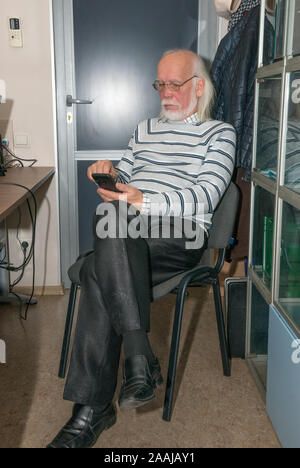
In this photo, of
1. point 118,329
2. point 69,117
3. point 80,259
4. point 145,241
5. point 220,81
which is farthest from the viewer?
point 69,117

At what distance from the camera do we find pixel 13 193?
1842mm

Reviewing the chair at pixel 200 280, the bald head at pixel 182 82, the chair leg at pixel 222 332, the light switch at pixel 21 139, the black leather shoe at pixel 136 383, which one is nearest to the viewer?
the black leather shoe at pixel 136 383

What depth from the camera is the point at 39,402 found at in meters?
1.85

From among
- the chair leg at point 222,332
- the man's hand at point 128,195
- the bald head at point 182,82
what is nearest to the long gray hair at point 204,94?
the bald head at point 182,82

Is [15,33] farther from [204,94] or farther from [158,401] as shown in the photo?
[158,401]

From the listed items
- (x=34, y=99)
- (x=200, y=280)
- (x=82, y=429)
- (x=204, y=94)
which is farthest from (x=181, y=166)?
(x=34, y=99)

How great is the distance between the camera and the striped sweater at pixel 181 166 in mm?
1849

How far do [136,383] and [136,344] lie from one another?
0.11m

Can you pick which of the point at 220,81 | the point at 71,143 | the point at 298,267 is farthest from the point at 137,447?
the point at 71,143

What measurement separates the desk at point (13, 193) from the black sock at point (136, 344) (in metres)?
0.51

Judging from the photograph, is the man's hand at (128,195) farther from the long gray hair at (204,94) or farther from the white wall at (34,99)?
the white wall at (34,99)

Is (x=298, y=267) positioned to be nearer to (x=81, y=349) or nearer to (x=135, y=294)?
(x=135, y=294)

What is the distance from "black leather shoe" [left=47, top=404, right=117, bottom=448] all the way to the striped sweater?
0.69m

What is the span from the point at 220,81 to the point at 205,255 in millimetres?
916
